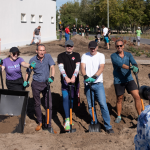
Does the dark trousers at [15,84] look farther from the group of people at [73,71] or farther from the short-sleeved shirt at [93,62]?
the short-sleeved shirt at [93,62]

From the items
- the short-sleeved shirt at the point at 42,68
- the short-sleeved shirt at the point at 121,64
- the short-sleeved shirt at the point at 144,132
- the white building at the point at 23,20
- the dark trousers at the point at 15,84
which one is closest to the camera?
the short-sleeved shirt at the point at 144,132

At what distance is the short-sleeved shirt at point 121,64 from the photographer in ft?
15.7

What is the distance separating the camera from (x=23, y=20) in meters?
20.5

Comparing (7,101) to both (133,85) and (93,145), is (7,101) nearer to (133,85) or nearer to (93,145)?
(93,145)

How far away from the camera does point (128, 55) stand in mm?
4855

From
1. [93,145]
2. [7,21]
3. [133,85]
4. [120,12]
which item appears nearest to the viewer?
[93,145]

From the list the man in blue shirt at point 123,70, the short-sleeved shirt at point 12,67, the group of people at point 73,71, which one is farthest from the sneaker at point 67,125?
the short-sleeved shirt at point 12,67

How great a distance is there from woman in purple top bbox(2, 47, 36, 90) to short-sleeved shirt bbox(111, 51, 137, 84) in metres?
1.86

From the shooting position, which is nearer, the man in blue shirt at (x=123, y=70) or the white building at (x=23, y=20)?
the man in blue shirt at (x=123, y=70)

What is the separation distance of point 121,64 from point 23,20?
1748 cm

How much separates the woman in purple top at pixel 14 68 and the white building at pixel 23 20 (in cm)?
1273

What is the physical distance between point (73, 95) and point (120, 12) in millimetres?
49279

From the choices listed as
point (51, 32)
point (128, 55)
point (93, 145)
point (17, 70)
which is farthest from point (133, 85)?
point (51, 32)

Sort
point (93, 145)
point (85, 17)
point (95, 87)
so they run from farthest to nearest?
1. point (85, 17)
2. point (95, 87)
3. point (93, 145)
